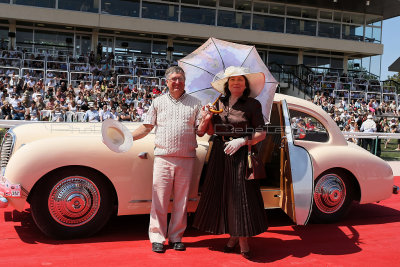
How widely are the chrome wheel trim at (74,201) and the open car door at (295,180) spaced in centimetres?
215

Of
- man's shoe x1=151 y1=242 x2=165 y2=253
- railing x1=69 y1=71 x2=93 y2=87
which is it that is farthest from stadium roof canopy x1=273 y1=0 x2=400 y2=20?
man's shoe x1=151 y1=242 x2=165 y2=253

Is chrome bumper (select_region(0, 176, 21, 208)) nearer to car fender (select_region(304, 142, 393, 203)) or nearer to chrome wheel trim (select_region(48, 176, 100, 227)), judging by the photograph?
chrome wheel trim (select_region(48, 176, 100, 227))

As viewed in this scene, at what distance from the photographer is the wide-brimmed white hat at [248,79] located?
15.0 feet

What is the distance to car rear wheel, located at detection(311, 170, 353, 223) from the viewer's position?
19.4 feet

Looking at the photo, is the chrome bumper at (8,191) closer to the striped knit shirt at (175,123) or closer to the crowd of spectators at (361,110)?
the striped knit shirt at (175,123)

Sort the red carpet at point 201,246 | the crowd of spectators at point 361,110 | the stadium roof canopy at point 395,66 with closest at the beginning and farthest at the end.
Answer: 1. the red carpet at point 201,246
2. the crowd of spectators at point 361,110
3. the stadium roof canopy at point 395,66

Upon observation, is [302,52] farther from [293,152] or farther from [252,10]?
[293,152]

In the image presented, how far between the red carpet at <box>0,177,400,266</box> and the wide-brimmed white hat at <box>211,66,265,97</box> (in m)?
1.75

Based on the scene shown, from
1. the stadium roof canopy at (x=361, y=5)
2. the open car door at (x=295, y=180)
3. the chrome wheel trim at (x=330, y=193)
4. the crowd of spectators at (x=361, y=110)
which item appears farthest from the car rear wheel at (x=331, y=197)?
the stadium roof canopy at (x=361, y=5)

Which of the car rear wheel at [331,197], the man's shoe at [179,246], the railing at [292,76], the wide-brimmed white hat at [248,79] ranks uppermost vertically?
the railing at [292,76]

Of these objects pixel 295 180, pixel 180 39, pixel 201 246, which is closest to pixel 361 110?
pixel 180 39

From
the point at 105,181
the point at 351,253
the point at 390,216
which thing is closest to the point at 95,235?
the point at 105,181

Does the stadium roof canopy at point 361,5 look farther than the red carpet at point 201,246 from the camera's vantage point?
Yes

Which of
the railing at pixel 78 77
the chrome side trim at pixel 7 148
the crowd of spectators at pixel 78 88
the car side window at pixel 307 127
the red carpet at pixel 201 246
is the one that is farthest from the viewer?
the railing at pixel 78 77
